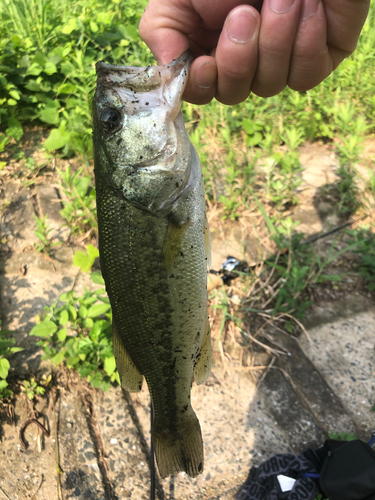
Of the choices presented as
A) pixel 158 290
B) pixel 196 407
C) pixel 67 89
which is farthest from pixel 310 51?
pixel 67 89

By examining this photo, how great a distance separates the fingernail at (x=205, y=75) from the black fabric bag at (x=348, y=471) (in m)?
2.21

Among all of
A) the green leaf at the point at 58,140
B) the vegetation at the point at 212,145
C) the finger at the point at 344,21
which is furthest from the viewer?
the green leaf at the point at 58,140

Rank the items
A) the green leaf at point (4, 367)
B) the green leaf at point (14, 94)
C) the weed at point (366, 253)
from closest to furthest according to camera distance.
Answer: the green leaf at point (4, 367) → the weed at point (366, 253) → the green leaf at point (14, 94)

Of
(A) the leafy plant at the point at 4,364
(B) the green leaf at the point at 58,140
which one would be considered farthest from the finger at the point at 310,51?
(B) the green leaf at the point at 58,140

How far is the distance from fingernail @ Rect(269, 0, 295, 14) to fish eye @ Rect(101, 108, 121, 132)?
693 millimetres

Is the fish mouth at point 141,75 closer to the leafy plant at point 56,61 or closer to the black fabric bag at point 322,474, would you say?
the black fabric bag at point 322,474

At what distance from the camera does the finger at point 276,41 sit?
138cm

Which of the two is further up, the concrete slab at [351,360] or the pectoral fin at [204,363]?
the pectoral fin at [204,363]

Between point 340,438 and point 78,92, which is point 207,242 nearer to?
point 340,438

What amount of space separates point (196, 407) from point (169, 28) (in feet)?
7.72

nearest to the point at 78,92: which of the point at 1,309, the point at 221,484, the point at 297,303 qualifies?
the point at 1,309

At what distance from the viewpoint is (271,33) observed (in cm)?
143

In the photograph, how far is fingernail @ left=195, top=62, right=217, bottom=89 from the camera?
1536 mm

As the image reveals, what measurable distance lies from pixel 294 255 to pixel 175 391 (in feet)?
6.65
